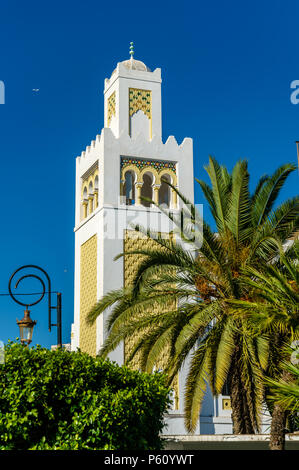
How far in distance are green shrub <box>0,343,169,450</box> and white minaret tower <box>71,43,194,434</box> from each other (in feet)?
33.7

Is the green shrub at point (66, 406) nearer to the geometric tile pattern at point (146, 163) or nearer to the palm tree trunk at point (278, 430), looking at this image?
the palm tree trunk at point (278, 430)

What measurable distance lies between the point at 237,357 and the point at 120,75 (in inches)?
425

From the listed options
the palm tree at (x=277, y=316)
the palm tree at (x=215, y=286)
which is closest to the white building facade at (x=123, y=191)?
the palm tree at (x=215, y=286)

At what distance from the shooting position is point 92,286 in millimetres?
19938

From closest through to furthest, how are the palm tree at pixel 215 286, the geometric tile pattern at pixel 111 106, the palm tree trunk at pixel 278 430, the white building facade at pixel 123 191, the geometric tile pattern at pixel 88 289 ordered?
1. the palm tree trunk at pixel 278 430
2. the palm tree at pixel 215 286
3. the white building facade at pixel 123 191
4. the geometric tile pattern at pixel 88 289
5. the geometric tile pattern at pixel 111 106

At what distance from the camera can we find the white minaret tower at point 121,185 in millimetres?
19375

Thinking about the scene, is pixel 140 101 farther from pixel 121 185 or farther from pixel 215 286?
pixel 215 286

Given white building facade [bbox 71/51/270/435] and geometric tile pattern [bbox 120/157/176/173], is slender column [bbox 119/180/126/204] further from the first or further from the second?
geometric tile pattern [bbox 120/157/176/173]

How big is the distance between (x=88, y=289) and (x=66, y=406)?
12346 millimetres

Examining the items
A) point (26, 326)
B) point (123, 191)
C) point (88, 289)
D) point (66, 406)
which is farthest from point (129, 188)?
point (66, 406)

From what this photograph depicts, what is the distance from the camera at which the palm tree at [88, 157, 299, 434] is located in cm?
1261

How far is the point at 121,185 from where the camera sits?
66.1 ft

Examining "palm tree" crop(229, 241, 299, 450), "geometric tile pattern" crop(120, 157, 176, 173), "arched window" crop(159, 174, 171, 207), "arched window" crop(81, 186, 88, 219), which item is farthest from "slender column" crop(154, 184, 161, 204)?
"palm tree" crop(229, 241, 299, 450)

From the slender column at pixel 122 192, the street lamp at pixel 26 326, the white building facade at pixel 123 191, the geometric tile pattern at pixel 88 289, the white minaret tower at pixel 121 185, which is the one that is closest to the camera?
the street lamp at pixel 26 326
